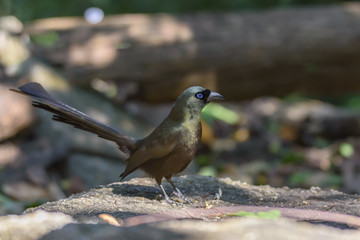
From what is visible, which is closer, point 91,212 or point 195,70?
point 91,212

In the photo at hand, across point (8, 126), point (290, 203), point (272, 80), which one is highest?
point (272, 80)

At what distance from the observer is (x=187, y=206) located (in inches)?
132

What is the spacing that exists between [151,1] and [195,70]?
3304 millimetres

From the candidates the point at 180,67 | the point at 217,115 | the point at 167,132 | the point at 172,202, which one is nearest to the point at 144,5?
the point at 217,115

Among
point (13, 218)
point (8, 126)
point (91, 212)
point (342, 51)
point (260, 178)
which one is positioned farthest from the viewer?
point (342, 51)

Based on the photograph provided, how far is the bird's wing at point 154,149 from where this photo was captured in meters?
3.49

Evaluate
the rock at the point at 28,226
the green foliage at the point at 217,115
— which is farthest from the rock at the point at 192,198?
the green foliage at the point at 217,115

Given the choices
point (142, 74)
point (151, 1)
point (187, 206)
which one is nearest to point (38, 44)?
point (142, 74)

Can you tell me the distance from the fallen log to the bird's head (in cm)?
385

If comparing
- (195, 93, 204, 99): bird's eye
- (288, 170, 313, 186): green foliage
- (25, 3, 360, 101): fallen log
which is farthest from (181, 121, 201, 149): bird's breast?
(25, 3, 360, 101): fallen log

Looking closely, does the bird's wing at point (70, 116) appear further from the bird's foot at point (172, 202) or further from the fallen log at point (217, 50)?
the fallen log at point (217, 50)

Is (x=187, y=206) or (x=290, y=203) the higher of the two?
(x=290, y=203)

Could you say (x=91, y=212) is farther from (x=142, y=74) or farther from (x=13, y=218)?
(x=142, y=74)

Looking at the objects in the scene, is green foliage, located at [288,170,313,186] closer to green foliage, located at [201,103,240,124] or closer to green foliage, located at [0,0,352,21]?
green foliage, located at [201,103,240,124]
